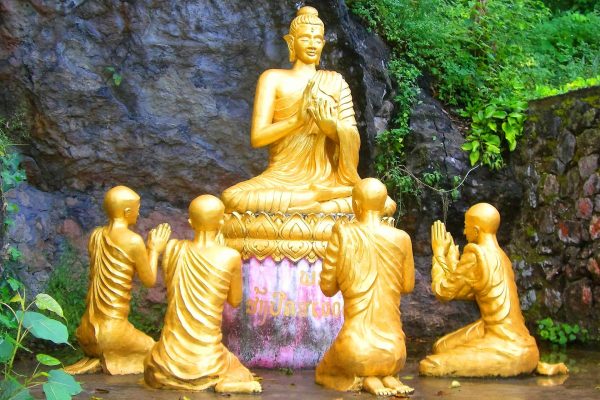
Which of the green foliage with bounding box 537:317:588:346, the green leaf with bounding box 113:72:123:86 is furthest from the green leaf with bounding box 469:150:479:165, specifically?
the green leaf with bounding box 113:72:123:86

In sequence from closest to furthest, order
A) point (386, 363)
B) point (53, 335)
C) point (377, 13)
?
point (53, 335) < point (386, 363) < point (377, 13)

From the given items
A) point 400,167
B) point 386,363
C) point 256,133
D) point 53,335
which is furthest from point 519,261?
point 53,335

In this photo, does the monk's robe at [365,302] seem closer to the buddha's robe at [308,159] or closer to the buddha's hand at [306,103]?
the buddha's robe at [308,159]

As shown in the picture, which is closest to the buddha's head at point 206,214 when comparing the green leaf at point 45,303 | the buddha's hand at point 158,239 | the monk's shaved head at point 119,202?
the buddha's hand at point 158,239

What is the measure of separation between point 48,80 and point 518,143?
15.4ft

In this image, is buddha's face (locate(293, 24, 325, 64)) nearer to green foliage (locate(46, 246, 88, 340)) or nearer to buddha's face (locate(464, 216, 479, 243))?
buddha's face (locate(464, 216, 479, 243))

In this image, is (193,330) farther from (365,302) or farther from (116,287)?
(365,302)

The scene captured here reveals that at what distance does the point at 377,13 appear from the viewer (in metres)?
11.0

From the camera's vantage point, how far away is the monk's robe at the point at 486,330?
6273mm

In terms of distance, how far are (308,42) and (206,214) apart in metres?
2.40

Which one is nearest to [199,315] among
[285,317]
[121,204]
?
[121,204]

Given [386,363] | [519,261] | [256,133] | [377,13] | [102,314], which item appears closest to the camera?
[386,363]

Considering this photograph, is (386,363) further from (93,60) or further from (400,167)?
(93,60)

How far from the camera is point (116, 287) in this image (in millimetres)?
6410
